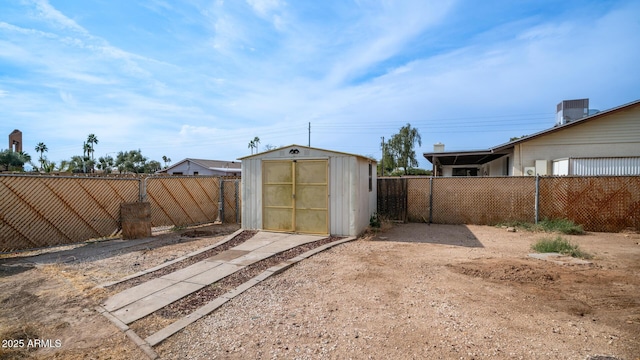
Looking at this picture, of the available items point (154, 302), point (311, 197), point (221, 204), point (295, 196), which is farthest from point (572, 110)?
point (154, 302)

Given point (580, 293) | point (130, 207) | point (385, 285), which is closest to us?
point (580, 293)

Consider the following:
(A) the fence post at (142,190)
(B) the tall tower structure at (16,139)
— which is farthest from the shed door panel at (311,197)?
(B) the tall tower structure at (16,139)

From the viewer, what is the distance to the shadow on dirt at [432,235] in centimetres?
795

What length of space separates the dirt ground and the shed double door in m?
2.18

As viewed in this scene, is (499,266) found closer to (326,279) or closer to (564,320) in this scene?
(564,320)

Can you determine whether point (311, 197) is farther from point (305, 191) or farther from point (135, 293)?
point (135, 293)

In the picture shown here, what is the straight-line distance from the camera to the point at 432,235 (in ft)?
28.9

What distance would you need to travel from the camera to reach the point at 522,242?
25.6 feet

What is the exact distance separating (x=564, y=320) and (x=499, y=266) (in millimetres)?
2004

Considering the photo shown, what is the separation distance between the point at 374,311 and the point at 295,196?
530 centimetres

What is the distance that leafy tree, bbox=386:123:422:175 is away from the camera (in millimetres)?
38969

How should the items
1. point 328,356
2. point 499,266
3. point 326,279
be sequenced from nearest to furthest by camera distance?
point 328,356, point 326,279, point 499,266

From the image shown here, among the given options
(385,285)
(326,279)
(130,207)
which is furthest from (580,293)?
(130,207)

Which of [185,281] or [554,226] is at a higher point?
[554,226]
